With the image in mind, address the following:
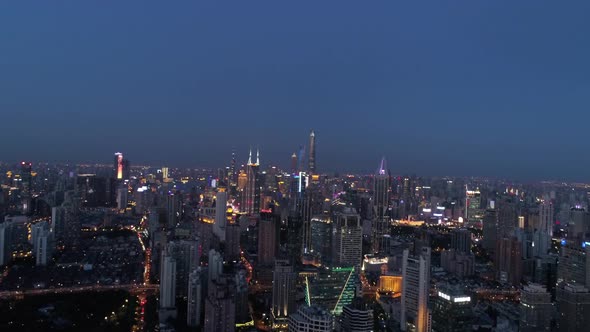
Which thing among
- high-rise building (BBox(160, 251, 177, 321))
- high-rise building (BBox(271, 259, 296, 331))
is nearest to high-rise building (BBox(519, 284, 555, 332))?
high-rise building (BBox(271, 259, 296, 331))

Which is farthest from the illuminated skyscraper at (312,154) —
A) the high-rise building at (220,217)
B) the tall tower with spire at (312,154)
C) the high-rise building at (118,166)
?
the high-rise building at (118,166)

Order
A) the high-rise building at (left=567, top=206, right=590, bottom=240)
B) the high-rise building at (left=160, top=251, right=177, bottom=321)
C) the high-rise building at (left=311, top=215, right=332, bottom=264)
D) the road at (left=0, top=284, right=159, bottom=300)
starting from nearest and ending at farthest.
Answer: the high-rise building at (left=160, top=251, right=177, bottom=321)
the road at (left=0, top=284, right=159, bottom=300)
the high-rise building at (left=311, top=215, right=332, bottom=264)
the high-rise building at (left=567, top=206, right=590, bottom=240)

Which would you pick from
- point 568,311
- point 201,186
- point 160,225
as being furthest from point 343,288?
point 201,186

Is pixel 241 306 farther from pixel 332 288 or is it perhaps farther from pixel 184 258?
pixel 184 258

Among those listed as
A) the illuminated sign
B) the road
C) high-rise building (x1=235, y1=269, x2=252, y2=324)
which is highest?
the illuminated sign

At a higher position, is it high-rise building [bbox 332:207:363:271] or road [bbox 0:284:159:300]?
high-rise building [bbox 332:207:363:271]

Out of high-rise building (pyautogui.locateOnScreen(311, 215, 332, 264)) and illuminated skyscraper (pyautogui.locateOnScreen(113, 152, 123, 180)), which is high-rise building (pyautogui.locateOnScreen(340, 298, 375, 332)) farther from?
illuminated skyscraper (pyautogui.locateOnScreen(113, 152, 123, 180))

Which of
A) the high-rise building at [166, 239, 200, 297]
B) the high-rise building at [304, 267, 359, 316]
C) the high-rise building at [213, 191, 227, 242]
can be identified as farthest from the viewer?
the high-rise building at [213, 191, 227, 242]
